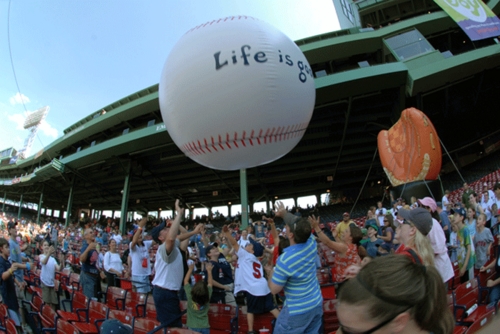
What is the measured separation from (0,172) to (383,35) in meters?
53.5

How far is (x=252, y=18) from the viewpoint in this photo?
3.79 meters

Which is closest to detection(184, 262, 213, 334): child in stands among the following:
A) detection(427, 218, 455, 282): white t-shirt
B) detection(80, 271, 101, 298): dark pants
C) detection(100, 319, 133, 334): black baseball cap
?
detection(100, 319, 133, 334): black baseball cap

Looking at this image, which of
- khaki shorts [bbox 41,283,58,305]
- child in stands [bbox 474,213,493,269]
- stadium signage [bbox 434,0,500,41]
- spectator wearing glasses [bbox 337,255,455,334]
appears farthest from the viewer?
stadium signage [bbox 434,0,500,41]

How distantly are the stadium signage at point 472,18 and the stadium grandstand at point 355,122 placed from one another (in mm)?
3394

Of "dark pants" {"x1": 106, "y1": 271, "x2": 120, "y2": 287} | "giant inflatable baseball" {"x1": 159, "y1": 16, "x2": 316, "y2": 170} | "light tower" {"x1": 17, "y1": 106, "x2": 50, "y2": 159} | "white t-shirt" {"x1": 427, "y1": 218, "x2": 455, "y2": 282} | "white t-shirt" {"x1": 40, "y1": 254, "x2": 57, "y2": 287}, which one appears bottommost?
"dark pants" {"x1": 106, "y1": 271, "x2": 120, "y2": 287}

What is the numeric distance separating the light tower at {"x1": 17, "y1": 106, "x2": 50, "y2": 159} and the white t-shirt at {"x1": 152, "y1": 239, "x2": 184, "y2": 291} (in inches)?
2305

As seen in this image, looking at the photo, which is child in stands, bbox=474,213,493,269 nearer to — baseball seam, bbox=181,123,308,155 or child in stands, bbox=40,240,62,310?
baseball seam, bbox=181,123,308,155

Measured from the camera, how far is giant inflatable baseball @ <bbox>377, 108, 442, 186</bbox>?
35.9ft

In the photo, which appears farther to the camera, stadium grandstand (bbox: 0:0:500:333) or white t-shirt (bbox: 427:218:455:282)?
stadium grandstand (bbox: 0:0:500:333)

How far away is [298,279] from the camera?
2520mm

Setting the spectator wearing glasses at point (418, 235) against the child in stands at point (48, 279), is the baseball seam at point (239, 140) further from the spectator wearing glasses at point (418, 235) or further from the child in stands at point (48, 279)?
the child in stands at point (48, 279)

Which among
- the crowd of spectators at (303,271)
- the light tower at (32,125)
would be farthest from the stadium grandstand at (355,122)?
the light tower at (32,125)

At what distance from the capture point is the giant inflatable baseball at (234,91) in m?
3.21

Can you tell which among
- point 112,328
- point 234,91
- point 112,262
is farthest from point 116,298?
point 234,91
